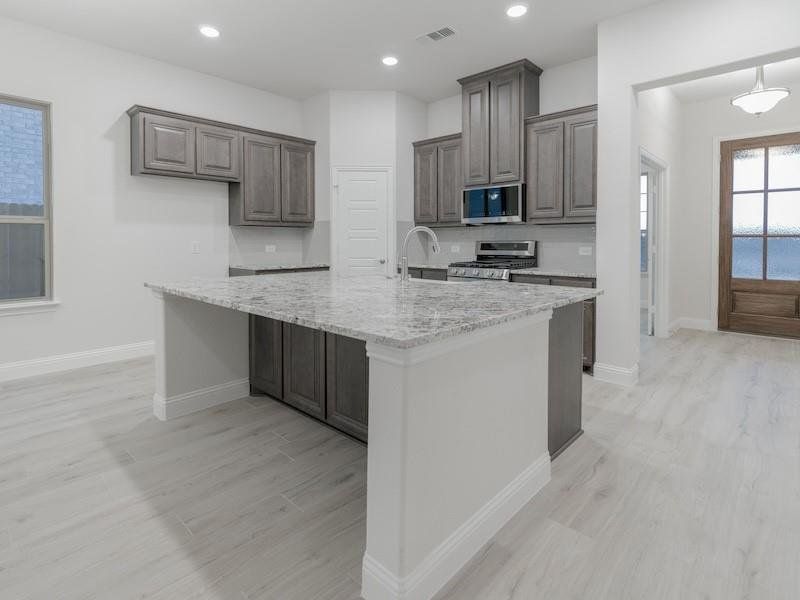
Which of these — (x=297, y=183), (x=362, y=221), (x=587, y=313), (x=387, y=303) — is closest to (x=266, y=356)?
(x=387, y=303)

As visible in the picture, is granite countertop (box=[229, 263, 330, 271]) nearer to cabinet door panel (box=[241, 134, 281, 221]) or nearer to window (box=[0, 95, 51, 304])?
cabinet door panel (box=[241, 134, 281, 221])

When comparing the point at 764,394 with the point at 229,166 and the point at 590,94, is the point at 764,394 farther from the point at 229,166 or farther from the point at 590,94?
the point at 229,166

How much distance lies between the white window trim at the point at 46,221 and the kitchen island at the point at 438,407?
7.61 feet

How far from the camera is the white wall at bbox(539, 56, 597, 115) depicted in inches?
174

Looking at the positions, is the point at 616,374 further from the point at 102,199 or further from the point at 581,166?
the point at 102,199

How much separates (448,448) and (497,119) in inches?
155

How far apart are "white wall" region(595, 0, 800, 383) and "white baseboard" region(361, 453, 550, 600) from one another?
2.10 meters

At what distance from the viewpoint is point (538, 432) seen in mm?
2090

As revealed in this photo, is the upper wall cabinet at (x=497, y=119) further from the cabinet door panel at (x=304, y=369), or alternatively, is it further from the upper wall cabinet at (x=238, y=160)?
the cabinet door panel at (x=304, y=369)

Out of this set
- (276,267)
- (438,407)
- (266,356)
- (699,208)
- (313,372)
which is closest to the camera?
(438,407)

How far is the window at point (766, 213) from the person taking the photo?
5156 millimetres

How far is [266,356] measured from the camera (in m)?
3.12

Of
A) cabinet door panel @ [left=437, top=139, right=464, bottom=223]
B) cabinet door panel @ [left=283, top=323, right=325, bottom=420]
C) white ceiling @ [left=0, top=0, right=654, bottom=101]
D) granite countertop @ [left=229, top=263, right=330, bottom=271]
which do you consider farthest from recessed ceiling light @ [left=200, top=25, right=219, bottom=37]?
cabinet door panel @ [left=283, top=323, right=325, bottom=420]

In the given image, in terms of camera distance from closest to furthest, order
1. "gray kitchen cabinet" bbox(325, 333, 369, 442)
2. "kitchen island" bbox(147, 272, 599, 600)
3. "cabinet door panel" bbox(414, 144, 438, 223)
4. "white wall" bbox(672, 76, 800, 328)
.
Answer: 1. "kitchen island" bbox(147, 272, 599, 600)
2. "gray kitchen cabinet" bbox(325, 333, 369, 442)
3. "cabinet door panel" bbox(414, 144, 438, 223)
4. "white wall" bbox(672, 76, 800, 328)
